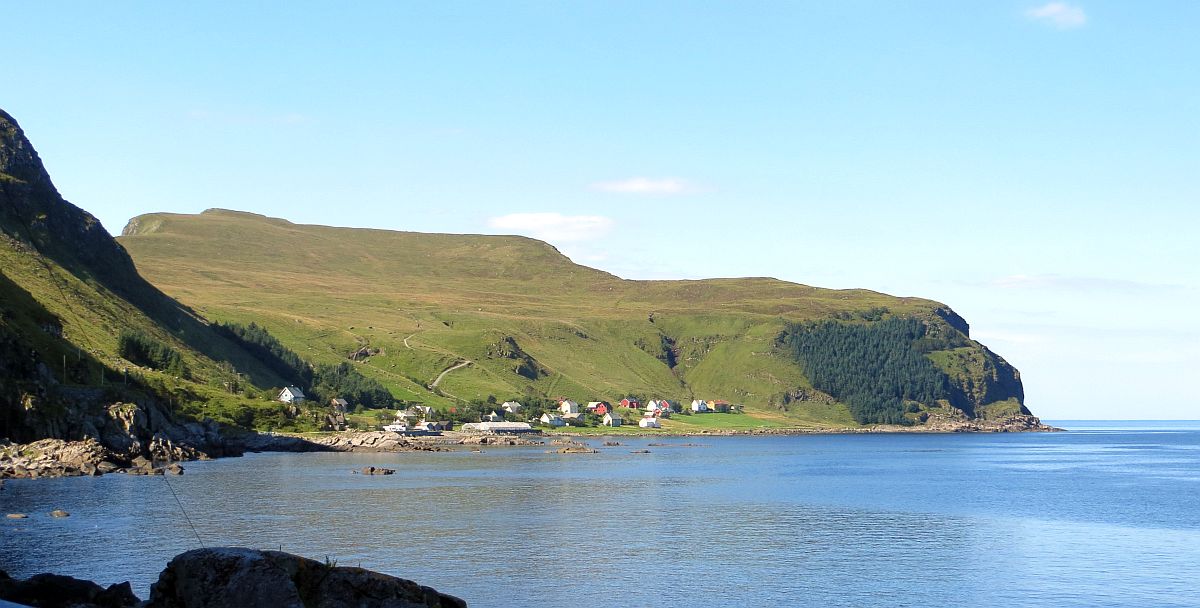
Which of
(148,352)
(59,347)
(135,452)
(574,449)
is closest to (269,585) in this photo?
(135,452)

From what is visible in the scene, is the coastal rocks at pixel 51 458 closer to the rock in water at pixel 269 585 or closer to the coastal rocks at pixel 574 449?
the coastal rocks at pixel 574 449

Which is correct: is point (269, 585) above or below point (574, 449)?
above

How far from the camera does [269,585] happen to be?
25.6 m

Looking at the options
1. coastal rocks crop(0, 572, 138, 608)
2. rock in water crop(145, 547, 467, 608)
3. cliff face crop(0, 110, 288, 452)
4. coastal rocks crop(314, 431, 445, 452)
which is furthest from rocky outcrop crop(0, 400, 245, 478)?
rock in water crop(145, 547, 467, 608)

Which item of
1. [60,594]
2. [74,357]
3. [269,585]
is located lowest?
A: [60,594]

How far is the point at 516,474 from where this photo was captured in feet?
394

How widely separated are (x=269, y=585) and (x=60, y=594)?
345 inches

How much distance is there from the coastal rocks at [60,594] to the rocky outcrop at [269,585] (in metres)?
0.26

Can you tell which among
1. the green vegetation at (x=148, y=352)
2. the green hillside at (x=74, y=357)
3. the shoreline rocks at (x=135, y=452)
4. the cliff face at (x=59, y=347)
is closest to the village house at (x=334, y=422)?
the green hillside at (x=74, y=357)

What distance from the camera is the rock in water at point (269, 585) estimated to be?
25609mm

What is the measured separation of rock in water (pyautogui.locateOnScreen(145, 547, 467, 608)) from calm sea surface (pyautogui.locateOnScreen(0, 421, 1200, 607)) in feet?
51.8

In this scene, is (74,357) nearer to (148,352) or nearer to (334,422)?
(148,352)

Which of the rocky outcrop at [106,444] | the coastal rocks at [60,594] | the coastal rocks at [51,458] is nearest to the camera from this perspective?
the coastal rocks at [60,594]

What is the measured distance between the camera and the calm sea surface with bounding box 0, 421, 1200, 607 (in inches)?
1909
